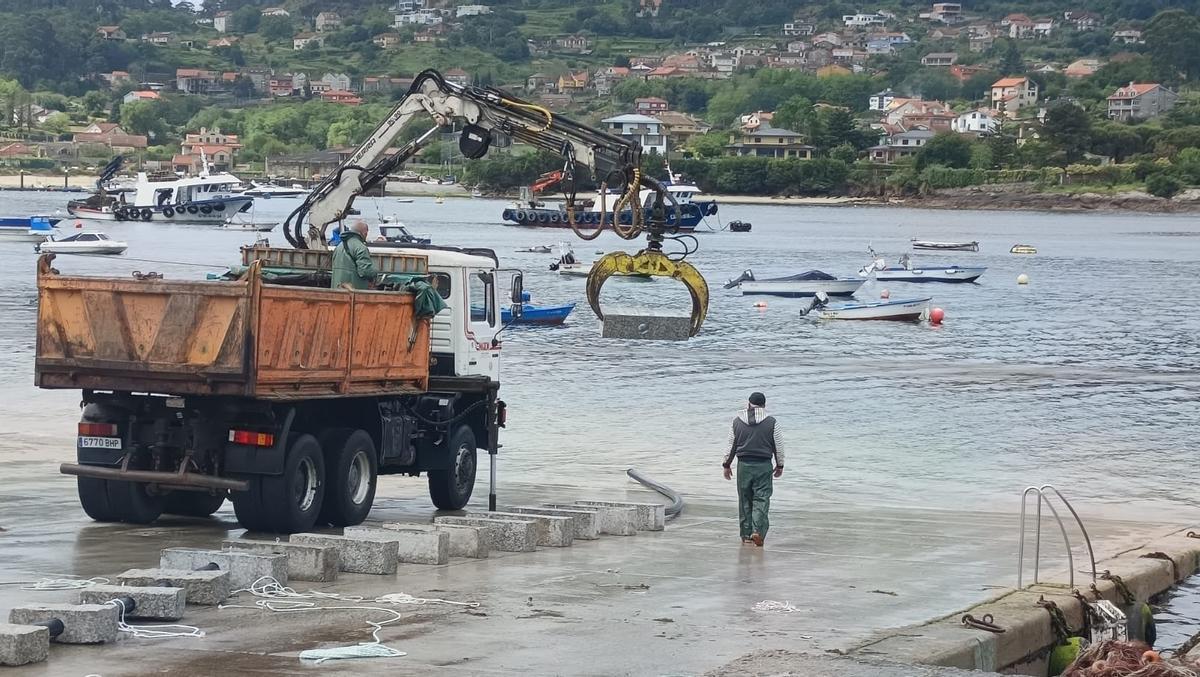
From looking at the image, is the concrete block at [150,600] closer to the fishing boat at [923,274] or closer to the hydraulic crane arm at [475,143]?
the hydraulic crane arm at [475,143]

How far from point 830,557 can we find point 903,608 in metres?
2.91

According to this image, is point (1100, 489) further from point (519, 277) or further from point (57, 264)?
point (57, 264)

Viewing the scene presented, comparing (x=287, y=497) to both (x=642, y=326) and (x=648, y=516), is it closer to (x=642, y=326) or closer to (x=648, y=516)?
(x=648, y=516)

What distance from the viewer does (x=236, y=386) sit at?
1606 cm

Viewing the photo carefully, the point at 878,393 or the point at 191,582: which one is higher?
the point at 191,582

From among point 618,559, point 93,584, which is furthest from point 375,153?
point 93,584

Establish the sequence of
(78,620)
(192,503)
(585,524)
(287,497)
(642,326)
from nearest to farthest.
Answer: (78,620) → (287,497) → (585,524) → (192,503) → (642,326)

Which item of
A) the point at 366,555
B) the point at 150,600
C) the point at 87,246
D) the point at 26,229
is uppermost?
the point at 26,229

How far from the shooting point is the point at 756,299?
7969cm

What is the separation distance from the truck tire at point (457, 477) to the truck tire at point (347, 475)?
68.2 inches

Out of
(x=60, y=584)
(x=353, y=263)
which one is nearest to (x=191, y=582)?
(x=60, y=584)

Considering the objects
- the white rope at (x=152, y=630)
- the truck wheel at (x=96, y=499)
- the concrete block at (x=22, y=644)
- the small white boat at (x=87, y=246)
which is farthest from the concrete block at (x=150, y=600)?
the small white boat at (x=87, y=246)

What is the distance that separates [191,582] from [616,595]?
11.3 feet

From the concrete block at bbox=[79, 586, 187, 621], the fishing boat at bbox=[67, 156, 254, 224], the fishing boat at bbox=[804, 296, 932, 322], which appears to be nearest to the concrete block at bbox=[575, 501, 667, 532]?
the concrete block at bbox=[79, 586, 187, 621]
